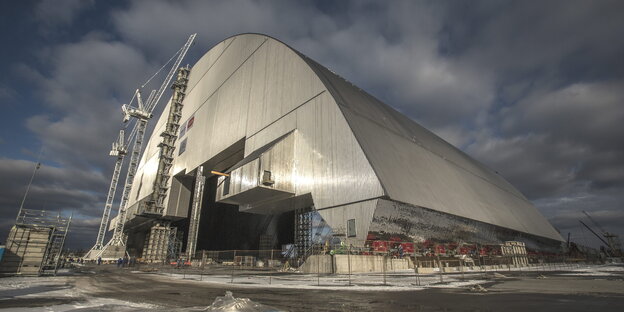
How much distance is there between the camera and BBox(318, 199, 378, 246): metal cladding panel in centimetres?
2038

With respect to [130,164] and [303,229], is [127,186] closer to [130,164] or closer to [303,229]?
[130,164]

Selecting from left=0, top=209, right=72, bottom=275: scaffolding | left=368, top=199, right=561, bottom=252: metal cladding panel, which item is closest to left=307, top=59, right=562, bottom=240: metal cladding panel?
left=368, top=199, right=561, bottom=252: metal cladding panel

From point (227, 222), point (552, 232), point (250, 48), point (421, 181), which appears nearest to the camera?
point (421, 181)

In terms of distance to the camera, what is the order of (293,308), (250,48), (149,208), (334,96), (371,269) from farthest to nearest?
(149,208), (250,48), (334,96), (371,269), (293,308)

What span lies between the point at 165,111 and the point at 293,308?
208 ft

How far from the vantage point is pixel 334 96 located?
2573cm

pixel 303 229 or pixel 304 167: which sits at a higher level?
pixel 304 167

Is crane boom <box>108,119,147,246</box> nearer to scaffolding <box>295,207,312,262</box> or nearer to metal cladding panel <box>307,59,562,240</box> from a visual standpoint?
scaffolding <box>295,207,312,262</box>

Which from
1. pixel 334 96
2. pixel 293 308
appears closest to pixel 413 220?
pixel 334 96

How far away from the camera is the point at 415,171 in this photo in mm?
28297

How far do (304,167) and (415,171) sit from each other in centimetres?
1099

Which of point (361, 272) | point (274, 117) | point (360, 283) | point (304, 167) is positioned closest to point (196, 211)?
point (274, 117)

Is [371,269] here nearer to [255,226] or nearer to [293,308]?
[293,308]

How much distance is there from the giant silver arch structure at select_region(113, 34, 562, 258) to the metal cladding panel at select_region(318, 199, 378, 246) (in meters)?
0.07
